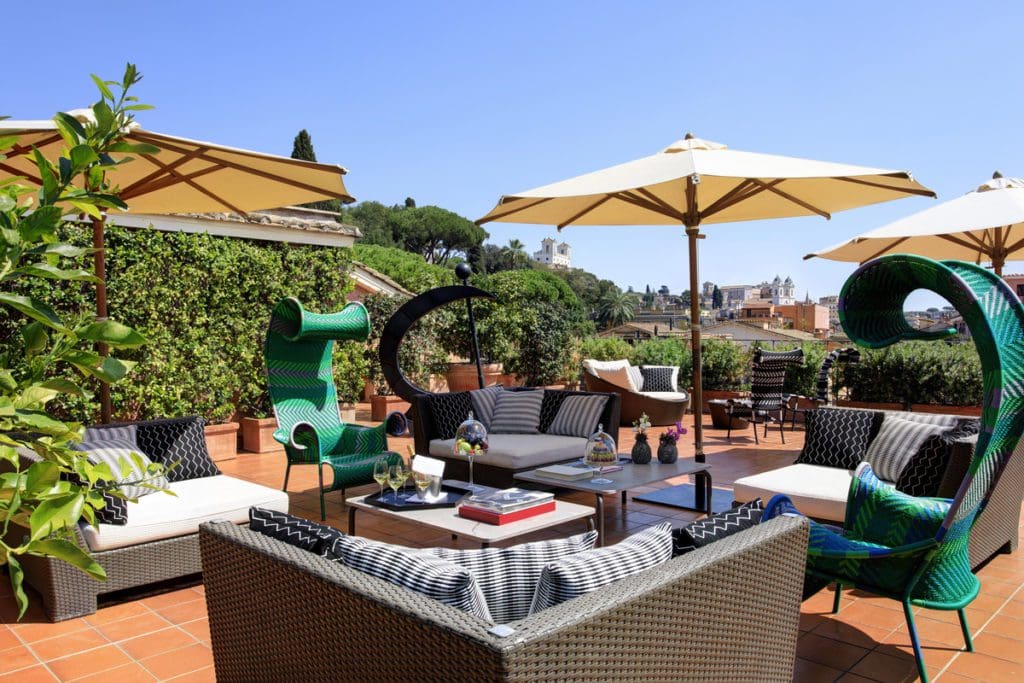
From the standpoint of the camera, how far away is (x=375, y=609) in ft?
5.43

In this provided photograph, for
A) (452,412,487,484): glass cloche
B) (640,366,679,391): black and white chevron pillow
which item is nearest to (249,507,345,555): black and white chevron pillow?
(452,412,487,484): glass cloche

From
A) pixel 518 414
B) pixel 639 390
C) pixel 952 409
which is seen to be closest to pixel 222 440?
pixel 518 414

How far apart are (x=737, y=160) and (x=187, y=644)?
13.3 feet

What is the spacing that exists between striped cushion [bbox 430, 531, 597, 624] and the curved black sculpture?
15.6 ft

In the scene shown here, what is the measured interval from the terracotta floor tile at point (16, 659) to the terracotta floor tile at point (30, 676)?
4 centimetres

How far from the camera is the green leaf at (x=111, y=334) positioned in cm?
82

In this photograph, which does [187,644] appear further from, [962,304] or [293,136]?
[293,136]

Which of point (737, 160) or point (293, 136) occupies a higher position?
point (293, 136)

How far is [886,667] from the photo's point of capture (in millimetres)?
2971

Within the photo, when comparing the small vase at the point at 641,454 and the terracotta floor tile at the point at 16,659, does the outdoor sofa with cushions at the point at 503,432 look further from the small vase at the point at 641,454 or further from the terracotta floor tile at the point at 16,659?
the terracotta floor tile at the point at 16,659

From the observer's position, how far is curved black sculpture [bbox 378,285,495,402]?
22.5 feet

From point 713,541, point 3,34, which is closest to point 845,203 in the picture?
point 713,541

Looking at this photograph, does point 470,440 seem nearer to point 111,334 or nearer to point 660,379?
point 111,334

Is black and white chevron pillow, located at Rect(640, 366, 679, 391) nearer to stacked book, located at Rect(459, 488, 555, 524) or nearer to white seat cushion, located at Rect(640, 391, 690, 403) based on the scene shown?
white seat cushion, located at Rect(640, 391, 690, 403)
